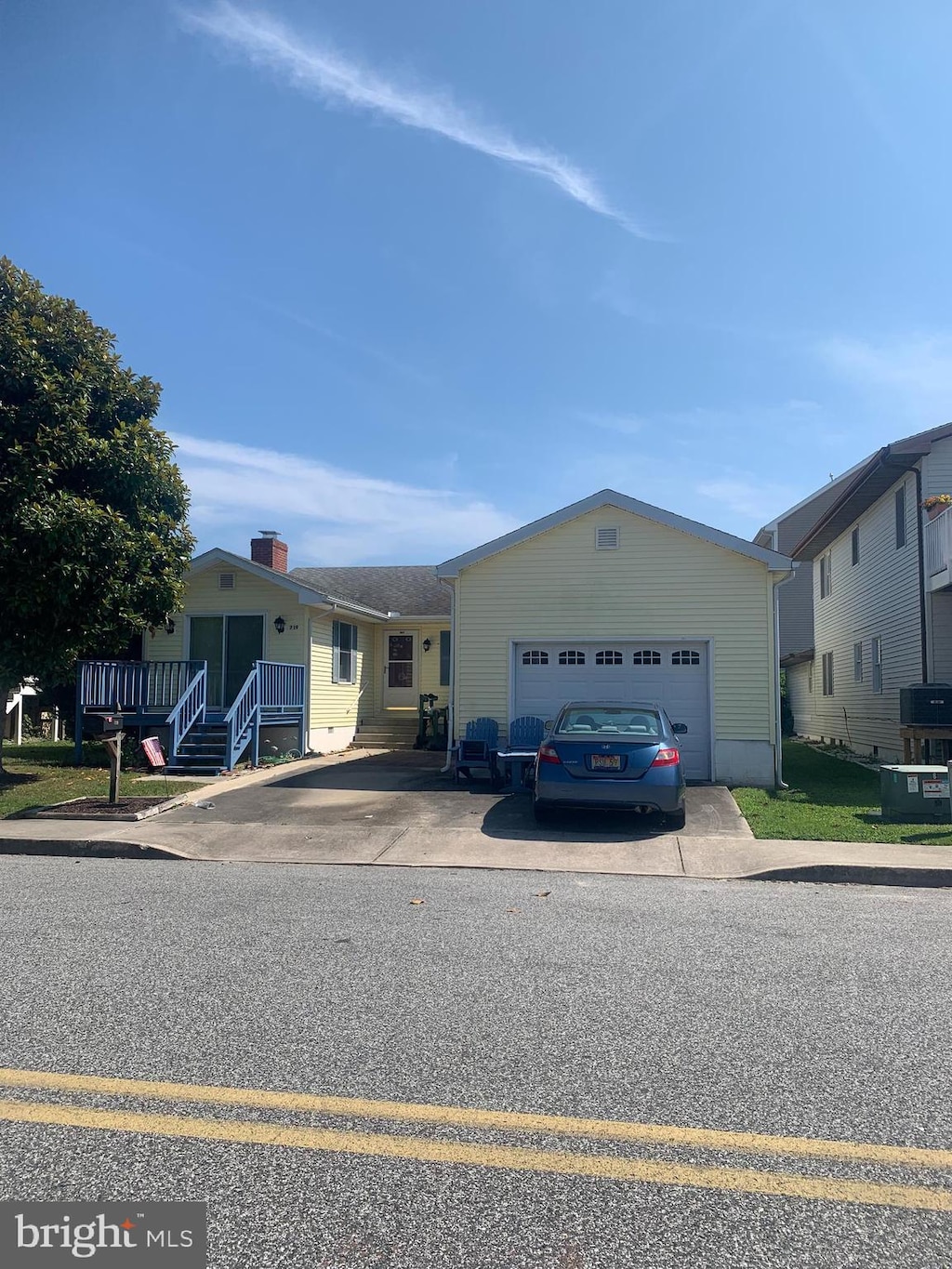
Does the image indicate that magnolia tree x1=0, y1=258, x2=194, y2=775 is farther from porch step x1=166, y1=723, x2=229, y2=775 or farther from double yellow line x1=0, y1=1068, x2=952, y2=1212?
double yellow line x1=0, y1=1068, x2=952, y2=1212

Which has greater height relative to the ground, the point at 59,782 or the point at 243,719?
the point at 243,719

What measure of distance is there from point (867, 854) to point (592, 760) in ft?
9.56

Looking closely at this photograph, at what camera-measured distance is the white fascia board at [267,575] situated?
61.5 feet

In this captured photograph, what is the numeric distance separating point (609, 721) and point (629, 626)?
4725 millimetres

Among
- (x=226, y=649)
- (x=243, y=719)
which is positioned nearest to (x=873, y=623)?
(x=243, y=719)

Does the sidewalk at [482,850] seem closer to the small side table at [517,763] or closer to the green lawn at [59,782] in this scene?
the green lawn at [59,782]

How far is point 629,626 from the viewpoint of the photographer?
50.2 ft

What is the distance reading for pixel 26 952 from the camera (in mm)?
5590

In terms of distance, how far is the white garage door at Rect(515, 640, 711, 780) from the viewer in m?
15.0

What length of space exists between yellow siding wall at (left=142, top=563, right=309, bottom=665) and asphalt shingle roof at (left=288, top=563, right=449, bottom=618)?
2.63 meters

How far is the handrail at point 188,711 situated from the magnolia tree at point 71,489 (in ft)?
6.86

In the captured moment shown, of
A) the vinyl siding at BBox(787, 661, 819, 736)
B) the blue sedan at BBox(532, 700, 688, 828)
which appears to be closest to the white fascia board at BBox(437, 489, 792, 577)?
the blue sedan at BBox(532, 700, 688, 828)

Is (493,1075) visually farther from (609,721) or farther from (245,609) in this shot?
(245,609)

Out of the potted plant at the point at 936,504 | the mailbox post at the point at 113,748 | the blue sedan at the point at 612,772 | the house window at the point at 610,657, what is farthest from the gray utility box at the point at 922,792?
the mailbox post at the point at 113,748
